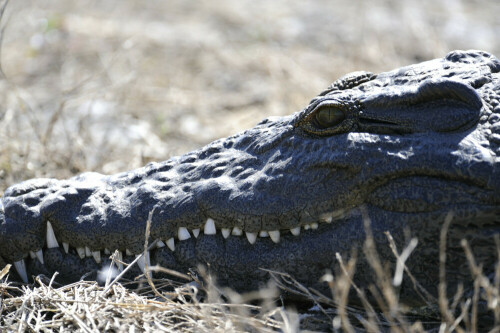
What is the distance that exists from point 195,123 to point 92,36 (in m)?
2.82

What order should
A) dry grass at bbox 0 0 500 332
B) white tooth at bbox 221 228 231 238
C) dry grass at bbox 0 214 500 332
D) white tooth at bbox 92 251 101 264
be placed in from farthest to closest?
white tooth at bbox 92 251 101 264
white tooth at bbox 221 228 231 238
dry grass at bbox 0 0 500 332
dry grass at bbox 0 214 500 332

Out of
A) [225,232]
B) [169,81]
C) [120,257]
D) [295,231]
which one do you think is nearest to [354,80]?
[295,231]

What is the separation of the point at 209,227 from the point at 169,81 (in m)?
5.06

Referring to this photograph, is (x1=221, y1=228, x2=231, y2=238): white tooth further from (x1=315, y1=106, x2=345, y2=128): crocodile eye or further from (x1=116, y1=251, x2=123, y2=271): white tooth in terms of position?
(x1=315, y1=106, x2=345, y2=128): crocodile eye

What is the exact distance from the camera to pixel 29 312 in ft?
9.75

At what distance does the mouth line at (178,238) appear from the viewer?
2.93 m

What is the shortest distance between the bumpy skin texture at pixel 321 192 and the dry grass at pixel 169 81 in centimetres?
15

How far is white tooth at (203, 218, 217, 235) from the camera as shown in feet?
9.92

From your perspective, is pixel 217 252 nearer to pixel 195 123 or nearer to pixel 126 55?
pixel 195 123

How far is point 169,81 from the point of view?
25.9 ft

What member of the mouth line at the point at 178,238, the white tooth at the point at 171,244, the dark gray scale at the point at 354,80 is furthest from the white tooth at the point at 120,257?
the dark gray scale at the point at 354,80

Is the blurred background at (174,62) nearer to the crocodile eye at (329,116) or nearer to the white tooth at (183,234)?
the white tooth at (183,234)

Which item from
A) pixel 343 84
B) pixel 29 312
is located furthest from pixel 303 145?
pixel 29 312

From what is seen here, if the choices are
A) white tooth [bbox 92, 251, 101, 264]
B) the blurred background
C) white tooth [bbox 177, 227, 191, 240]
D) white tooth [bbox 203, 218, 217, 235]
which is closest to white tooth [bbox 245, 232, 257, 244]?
white tooth [bbox 203, 218, 217, 235]
